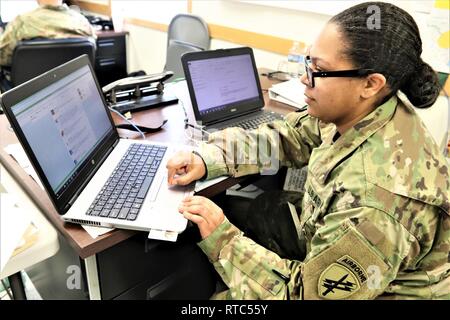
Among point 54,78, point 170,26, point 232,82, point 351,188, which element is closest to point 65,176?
point 54,78

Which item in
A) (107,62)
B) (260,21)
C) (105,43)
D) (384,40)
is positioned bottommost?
(107,62)

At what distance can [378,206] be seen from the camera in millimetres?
665

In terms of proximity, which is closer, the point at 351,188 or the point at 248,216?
the point at 351,188

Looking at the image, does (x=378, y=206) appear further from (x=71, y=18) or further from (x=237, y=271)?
(x=71, y=18)

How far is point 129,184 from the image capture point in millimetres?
844

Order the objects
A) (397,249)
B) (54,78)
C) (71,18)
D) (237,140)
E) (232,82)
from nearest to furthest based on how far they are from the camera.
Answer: (397,249) < (54,78) < (237,140) < (232,82) < (71,18)

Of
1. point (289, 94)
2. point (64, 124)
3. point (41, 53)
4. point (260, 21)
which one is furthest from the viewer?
point (260, 21)

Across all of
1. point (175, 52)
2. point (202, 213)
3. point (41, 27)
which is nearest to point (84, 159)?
point (202, 213)

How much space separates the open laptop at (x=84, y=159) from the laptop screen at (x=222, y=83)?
33cm

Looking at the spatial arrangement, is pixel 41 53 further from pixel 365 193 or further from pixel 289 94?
pixel 365 193

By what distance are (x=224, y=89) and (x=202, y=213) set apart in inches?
25.9

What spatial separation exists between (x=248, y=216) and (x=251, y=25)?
1543 mm

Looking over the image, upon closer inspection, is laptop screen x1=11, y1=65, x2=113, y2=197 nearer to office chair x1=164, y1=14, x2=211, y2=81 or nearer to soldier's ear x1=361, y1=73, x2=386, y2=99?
soldier's ear x1=361, y1=73, x2=386, y2=99

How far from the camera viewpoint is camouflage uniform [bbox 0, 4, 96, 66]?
190cm
